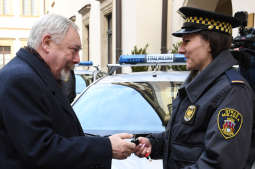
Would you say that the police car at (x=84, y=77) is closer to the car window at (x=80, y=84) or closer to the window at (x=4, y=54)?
the car window at (x=80, y=84)

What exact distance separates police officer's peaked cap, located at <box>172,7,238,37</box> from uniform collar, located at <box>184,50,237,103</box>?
120 millimetres

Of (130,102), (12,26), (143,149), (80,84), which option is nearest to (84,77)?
(80,84)

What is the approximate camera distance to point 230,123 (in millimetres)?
1195

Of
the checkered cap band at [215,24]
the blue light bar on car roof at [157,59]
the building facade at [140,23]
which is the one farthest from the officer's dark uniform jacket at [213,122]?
the building facade at [140,23]

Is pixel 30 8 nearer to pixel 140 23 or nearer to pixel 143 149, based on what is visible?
pixel 140 23

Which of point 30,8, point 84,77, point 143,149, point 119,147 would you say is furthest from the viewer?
point 30,8

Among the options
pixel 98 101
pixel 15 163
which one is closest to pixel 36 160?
pixel 15 163

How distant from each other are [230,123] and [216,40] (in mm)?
406

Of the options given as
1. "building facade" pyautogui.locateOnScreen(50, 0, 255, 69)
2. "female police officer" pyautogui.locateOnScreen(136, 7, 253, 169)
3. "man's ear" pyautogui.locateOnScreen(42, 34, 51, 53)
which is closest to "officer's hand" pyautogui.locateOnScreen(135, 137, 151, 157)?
"female police officer" pyautogui.locateOnScreen(136, 7, 253, 169)

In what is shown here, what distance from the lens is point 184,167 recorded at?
54.8 inches

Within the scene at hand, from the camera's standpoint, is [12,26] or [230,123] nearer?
[230,123]

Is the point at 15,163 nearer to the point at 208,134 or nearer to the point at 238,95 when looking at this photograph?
the point at 208,134

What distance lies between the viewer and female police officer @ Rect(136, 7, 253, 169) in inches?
46.9

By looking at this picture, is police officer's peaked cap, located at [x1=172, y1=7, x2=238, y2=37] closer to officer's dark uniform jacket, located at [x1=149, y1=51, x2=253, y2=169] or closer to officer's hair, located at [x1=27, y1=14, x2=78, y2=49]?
officer's dark uniform jacket, located at [x1=149, y1=51, x2=253, y2=169]
